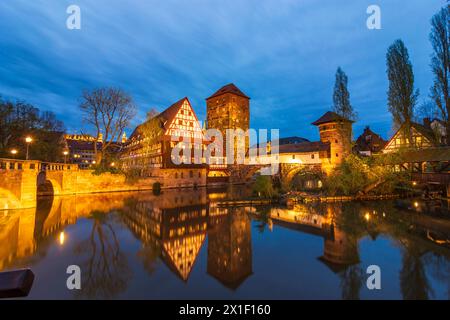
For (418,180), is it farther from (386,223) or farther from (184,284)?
(184,284)

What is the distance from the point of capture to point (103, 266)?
747cm

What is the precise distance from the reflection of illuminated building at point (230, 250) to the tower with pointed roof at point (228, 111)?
1540 inches

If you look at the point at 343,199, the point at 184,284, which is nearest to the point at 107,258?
the point at 184,284

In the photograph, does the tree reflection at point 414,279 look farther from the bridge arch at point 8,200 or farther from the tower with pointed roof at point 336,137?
the bridge arch at point 8,200

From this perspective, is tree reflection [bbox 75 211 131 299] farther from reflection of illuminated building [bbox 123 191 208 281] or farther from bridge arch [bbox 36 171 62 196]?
bridge arch [bbox 36 171 62 196]

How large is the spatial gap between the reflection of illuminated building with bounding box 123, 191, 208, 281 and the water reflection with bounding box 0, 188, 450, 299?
44 millimetres

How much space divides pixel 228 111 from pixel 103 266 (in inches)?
1870

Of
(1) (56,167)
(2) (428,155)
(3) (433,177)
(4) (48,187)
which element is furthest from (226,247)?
(4) (48,187)

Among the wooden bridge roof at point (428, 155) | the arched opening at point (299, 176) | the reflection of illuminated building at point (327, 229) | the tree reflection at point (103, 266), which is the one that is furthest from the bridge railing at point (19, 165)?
the wooden bridge roof at point (428, 155)

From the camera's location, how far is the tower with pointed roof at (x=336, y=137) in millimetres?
28469

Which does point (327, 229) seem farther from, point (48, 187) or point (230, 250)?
point (48, 187)

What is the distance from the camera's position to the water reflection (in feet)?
20.2
